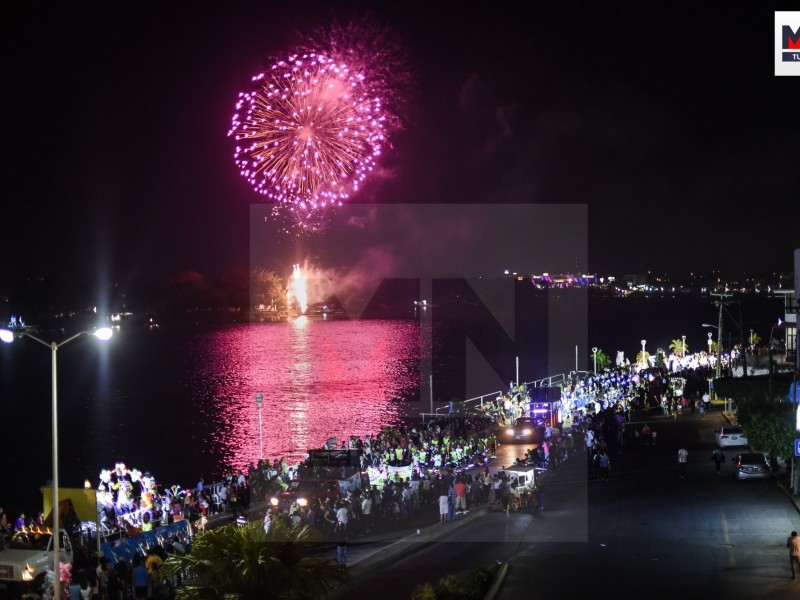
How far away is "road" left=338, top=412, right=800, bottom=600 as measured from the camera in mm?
15500

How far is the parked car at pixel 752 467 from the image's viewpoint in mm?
24469

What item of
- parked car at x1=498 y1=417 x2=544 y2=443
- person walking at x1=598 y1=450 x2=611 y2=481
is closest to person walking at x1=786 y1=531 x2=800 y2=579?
person walking at x1=598 y1=450 x2=611 y2=481

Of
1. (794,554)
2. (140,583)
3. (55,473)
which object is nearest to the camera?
(55,473)

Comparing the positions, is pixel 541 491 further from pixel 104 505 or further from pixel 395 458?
pixel 104 505

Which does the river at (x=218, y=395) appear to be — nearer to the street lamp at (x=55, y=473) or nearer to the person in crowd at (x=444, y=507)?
the person in crowd at (x=444, y=507)

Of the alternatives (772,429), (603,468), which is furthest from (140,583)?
(772,429)

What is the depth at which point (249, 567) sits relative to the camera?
31.9 feet

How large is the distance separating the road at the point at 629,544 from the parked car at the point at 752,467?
12.6 inches

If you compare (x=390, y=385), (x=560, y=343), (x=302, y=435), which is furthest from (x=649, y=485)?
(x=560, y=343)

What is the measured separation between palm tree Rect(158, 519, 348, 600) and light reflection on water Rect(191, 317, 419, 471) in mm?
43968

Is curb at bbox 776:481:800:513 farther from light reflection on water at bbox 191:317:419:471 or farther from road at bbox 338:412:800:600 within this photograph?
light reflection on water at bbox 191:317:419:471

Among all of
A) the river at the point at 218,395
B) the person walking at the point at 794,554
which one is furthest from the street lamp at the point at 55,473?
the river at the point at 218,395

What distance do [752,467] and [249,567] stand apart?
18.8 metres

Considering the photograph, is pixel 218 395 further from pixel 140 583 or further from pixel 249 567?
pixel 249 567
